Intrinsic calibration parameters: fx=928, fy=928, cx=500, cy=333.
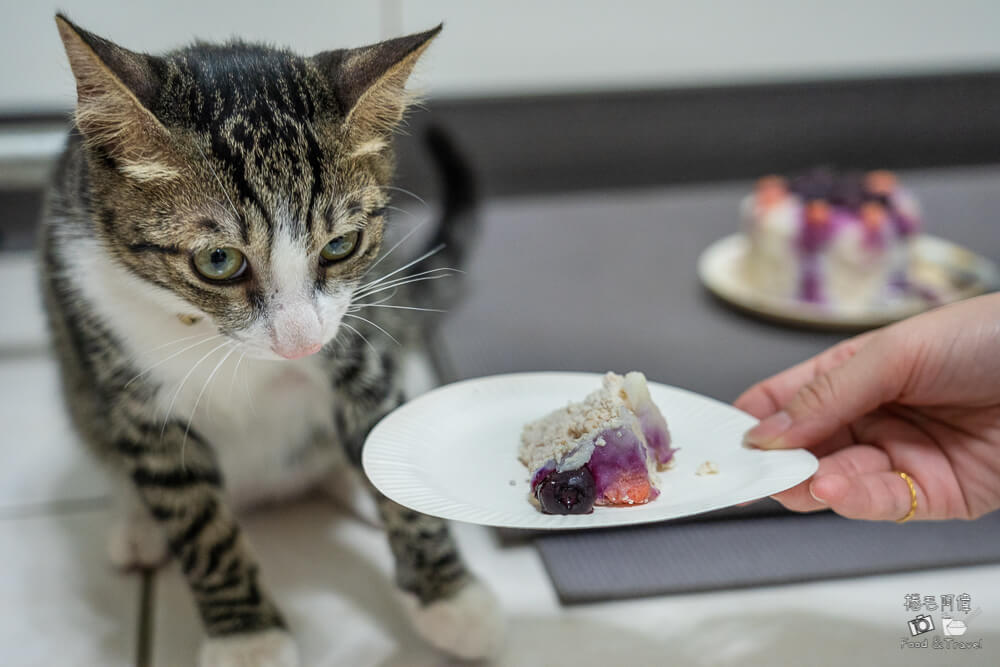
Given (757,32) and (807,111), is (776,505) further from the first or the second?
(807,111)

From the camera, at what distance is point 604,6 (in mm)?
1829

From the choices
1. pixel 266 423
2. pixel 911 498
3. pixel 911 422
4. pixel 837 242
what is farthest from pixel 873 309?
pixel 266 423

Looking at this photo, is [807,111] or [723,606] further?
[807,111]

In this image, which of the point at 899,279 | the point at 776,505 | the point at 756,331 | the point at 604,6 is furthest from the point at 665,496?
the point at 604,6

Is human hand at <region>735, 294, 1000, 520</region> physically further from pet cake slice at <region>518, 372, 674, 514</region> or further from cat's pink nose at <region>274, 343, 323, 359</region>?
cat's pink nose at <region>274, 343, 323, 359</region>

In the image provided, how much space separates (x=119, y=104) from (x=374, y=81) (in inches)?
7.6

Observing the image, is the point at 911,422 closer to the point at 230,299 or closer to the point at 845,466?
the point at 845,466

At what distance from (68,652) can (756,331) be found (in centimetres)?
101

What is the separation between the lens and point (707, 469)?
78 centimetres

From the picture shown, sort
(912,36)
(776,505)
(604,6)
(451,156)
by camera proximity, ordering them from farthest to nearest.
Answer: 1. (912,36)
2. (604,6)
3. (451,156)
4. (776,505)

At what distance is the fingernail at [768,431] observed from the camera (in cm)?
80

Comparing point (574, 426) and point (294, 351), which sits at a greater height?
point (294, 351)

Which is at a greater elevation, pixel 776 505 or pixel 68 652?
pixel 68 652

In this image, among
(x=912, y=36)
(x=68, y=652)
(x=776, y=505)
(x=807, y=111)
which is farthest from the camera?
(x=807, y=111)
